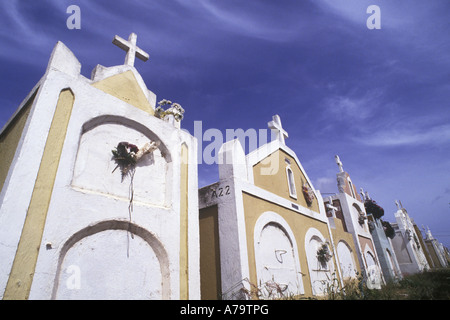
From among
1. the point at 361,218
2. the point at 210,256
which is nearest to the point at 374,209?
the point at 361,218

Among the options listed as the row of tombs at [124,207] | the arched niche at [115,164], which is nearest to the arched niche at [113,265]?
the row of tombs at [124,207]

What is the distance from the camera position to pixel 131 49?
21.6 feet

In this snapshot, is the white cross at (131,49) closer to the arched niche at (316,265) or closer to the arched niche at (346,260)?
the arched niche at (316,265)

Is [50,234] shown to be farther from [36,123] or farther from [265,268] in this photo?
[265,268]

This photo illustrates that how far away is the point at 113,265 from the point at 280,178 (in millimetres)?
6642

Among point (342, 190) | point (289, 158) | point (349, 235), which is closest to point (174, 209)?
point (289, 158)

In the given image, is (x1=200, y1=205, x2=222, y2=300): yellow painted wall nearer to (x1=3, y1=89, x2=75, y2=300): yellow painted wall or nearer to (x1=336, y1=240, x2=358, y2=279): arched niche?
(x1=3, y1=89, x2=75, y2=300): yellow painted wall

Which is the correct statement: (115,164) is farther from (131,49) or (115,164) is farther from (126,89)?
(131,49)

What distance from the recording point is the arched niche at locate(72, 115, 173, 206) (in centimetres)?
432

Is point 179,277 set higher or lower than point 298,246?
lower

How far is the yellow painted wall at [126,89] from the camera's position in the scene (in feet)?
17.7

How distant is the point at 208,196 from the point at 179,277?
9.41 ft
